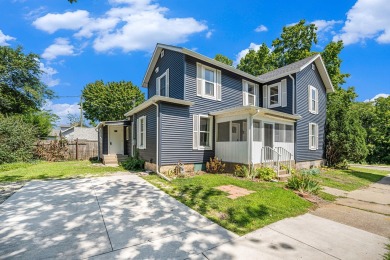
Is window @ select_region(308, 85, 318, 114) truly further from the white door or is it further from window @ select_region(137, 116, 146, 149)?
the white door

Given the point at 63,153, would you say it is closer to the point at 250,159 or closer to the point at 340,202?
the point at 250,159

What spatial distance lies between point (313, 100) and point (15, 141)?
20.5 m

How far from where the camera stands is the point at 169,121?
31.1 feet

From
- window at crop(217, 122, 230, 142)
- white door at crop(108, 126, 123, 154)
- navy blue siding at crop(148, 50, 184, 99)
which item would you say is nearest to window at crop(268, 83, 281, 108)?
window at crop(217, 122, 230, 142)

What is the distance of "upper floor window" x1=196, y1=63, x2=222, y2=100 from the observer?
10.7 m

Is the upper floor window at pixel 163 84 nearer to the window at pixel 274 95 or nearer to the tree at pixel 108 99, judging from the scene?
the window at pixel 274 95

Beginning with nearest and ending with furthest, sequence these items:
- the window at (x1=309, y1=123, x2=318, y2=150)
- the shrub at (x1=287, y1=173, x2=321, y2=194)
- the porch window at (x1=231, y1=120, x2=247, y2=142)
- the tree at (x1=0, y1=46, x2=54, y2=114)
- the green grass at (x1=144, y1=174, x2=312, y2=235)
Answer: the green grass at (x1=144, y1=174, x2=312, y2=235) → the shrub at (x1=287, y1=173, x2=321, y2=194) → the porch window at (x1=231, y1=120, x2=247, y2=142) → the window at (x1=309, y1=123, x2=318, y2=150) → the tree at (x1=0, y1=46, x2=54, y2=114)

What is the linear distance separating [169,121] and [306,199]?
6.31 m

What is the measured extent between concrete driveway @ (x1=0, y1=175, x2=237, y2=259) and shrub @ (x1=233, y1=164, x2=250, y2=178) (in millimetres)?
4179

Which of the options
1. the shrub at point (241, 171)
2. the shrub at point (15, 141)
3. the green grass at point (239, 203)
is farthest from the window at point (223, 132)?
the shrub at point (15, 141)

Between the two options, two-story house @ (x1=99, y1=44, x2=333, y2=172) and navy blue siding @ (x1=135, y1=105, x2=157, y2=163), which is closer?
two-story house @ (x1=99, y1=44, x2=333, y2=172)

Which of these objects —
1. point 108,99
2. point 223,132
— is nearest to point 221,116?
point 223,132

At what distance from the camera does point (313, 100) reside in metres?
14.2

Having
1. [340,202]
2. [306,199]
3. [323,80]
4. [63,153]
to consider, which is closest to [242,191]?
[306,199]
